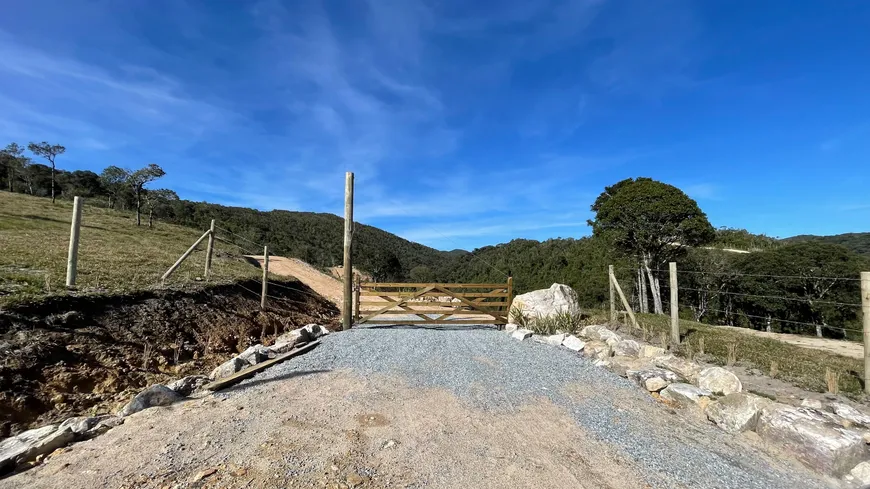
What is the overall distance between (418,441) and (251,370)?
3.05 m

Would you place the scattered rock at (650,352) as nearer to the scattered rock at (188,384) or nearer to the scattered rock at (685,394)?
the scattered rock at (685,394)

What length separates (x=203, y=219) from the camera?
56969mm

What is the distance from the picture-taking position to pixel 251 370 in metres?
5.45

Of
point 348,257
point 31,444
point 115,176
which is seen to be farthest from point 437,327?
point 115,176

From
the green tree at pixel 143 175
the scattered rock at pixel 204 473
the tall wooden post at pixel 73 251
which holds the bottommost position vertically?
the scattered rock at pixel 204 473

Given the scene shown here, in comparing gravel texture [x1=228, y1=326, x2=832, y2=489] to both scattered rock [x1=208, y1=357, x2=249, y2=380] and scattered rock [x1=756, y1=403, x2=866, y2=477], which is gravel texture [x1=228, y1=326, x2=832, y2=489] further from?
scattered rock [x1=208, y1=357, x2=249, y2=380]

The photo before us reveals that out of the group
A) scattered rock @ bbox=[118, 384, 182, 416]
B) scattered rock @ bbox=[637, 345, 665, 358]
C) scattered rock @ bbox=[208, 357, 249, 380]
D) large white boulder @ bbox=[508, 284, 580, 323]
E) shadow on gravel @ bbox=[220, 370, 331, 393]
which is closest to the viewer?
scattered rock @ bbox=[118, 384, 182, 416]

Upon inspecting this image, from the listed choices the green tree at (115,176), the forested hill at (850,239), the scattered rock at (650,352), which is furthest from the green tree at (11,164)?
the forested hill at (850,239)

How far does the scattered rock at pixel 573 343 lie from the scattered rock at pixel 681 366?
156cm

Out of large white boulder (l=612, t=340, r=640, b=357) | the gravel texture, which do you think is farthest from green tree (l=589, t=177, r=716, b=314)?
the gravel texture

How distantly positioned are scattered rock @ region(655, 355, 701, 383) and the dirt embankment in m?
7.07

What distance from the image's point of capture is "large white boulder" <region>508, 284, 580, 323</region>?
1174cm

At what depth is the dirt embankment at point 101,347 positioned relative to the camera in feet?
13.5

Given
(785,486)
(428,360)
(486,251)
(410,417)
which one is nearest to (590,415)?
(785,486)
